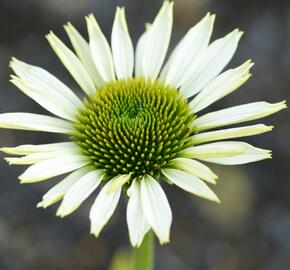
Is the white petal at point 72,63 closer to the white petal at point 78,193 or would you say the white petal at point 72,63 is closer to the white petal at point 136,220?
the white petal at point 78,193

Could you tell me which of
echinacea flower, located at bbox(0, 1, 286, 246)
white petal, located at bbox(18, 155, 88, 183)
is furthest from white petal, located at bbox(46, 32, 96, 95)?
white petal, located at bbox(18, 155, 88, 183)

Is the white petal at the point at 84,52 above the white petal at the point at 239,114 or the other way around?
above

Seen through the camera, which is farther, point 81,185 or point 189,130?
point 189,130

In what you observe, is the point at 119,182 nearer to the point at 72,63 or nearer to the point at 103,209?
the point at 103,209

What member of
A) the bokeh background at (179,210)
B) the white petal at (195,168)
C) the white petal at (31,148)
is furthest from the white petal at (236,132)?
the bokeh background at (179,210)

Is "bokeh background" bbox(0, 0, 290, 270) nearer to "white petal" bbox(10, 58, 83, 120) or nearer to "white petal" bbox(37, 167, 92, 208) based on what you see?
"white petal" bbox(10, 58, 83, 120)

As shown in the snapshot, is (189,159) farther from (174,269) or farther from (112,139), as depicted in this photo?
(174,269)

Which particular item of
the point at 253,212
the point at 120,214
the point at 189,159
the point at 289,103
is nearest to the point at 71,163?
the point at 189,159
